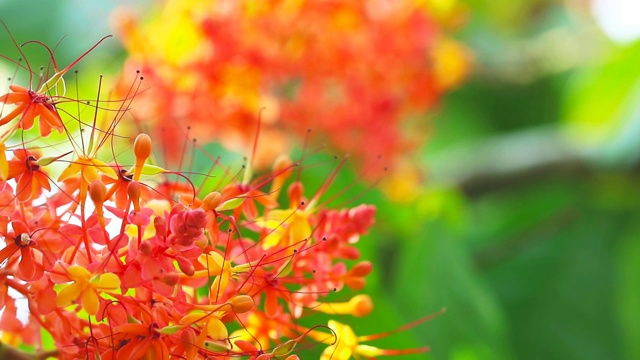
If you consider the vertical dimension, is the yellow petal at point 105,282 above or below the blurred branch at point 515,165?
above

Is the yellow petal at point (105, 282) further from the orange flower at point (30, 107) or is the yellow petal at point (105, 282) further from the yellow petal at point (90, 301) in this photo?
the orange flower at point (30, 107)

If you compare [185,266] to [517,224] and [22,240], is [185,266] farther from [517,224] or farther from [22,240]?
[517,224]

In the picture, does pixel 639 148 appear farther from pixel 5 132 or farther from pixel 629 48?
pixel 5 132

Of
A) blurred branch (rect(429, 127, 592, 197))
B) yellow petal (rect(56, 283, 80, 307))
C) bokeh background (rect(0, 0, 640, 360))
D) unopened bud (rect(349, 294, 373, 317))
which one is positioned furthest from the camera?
blurred branch (rect(429, 127, 592, 197))

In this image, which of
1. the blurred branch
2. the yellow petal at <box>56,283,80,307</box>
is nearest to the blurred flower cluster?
the yellow petal at <box>56,283,80,307</box>

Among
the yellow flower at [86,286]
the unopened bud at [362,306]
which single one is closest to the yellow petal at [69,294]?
the yellow flower at [86,286]

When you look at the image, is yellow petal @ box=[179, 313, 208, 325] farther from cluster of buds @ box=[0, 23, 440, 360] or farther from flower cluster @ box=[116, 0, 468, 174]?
flower cluster @ box=[116, 0, 468, 174]
